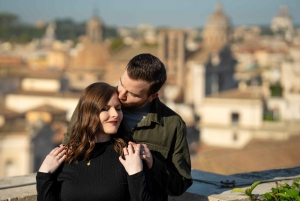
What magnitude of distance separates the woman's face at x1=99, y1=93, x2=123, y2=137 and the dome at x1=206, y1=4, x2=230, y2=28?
181 ft

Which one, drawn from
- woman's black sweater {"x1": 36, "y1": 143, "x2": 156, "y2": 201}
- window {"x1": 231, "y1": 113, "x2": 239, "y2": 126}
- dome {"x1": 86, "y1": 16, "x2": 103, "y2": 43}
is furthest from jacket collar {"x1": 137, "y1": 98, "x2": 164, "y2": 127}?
dome {"x1": 86, "y1": 16, "x2": 103, "y2": 43}

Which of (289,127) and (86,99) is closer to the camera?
(86,99)

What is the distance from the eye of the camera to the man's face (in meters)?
2.84

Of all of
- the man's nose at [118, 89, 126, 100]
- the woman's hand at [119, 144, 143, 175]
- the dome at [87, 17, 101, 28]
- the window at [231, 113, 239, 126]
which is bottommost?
the window at [231, 113, 239, 126]

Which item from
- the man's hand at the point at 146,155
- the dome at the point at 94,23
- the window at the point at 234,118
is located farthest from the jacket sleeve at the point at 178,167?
the dome at the point at 94,23

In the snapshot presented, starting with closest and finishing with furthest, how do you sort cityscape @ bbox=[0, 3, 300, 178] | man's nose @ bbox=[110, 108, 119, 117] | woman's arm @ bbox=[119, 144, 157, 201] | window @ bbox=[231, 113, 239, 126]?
woman's arm @ bbox=[119, 144, 157, 201]
man's nose @ bbox=[110, 108, 119, 117]
cityscape @ bbox=[0, 3, 300, 178]
window @ bbox=[231, 113, 239, 126]

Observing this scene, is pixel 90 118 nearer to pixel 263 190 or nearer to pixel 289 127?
pixel 263 190

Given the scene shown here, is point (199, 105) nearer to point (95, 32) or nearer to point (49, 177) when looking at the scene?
point (95, 32)

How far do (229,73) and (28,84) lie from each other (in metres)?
14.4

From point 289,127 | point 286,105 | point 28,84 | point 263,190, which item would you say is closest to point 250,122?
point 286,105

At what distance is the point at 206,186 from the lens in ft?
10.8

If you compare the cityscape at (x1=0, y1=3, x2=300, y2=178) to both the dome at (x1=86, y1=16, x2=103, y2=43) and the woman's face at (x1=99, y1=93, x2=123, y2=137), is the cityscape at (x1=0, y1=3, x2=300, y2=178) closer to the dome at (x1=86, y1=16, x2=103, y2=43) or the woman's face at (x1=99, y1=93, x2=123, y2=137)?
the dome at (x1=86, y1=16, x2=103, y2=43)

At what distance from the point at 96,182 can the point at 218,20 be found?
184 feet

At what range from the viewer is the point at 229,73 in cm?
4938
